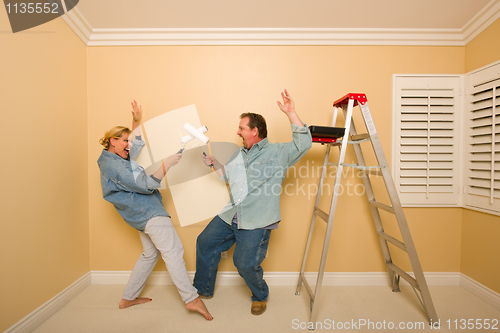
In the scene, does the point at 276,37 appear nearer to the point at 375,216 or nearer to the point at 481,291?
the point at 375,216

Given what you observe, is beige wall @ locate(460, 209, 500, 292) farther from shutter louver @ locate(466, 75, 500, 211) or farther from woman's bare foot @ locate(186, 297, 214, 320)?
woman's bare foot @ locate(186, 297, 214, 320)

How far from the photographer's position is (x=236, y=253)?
69.7 inches

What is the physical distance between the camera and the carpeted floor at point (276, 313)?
5.31ft

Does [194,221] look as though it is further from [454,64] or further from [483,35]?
[483,35]

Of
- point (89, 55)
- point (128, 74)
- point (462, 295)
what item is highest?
point (89, 55)

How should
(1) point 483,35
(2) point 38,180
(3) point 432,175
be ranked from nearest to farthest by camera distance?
(2) point 38,180 < (1) point 483,35 < (3) point 432,175

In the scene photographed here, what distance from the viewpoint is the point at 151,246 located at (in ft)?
6.06

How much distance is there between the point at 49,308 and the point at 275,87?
2.35m

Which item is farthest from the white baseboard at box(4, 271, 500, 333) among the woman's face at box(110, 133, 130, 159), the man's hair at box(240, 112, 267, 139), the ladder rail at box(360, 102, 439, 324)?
the man's hair at box(240, 112, 267, 139)

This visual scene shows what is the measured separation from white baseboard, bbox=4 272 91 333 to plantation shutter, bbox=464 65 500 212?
326 cm

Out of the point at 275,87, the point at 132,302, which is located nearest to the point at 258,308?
the point at 132,302

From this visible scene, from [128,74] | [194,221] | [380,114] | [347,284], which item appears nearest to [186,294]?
[194,221]

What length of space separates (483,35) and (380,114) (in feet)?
3.04

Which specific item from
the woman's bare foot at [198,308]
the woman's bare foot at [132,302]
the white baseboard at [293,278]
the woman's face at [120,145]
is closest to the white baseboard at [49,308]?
the white baseboard at [293,278]
